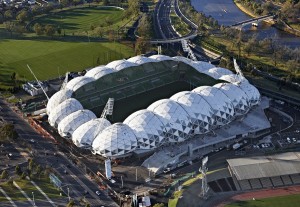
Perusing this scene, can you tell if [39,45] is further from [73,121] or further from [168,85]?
[73,121]

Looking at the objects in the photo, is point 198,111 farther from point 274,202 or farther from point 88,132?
point 274,202

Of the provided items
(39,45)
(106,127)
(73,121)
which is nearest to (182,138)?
(106,127)

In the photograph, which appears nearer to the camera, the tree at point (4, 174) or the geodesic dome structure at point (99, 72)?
the tree at point (4, 174)

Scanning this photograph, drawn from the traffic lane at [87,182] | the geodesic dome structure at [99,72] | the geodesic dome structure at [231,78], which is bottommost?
the traffic lane at [87,182]

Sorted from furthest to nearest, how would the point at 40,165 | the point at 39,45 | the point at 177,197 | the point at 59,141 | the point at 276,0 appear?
the point at 276,0, the point at 39,45, the point at 59,141, the point at 40,165, the point at 177,197

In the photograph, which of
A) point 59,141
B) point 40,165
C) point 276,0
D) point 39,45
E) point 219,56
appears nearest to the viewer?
point 40,165

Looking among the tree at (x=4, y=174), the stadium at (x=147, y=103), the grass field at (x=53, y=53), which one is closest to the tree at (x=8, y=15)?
the grass field at (x=53, y=53)

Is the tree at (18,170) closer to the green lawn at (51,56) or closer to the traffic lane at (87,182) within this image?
the traffic lane at (87,182)

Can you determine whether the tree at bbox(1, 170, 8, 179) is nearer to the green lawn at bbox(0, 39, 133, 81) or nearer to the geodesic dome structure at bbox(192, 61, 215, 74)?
the green lawn at bbox(0, 39, 133, 81)
